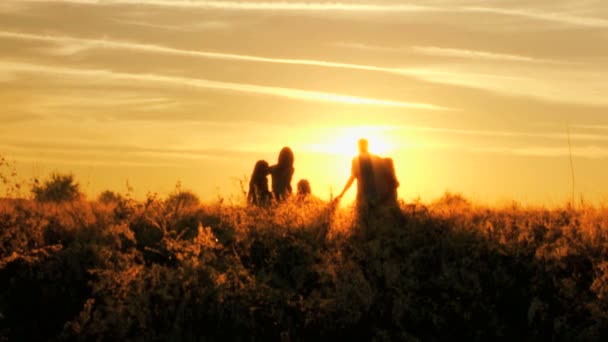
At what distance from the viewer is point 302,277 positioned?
1528 cm

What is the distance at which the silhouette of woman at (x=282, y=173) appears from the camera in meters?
22.2

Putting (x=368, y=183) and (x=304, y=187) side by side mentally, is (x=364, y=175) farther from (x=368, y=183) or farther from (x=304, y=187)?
(x=304, y=187)

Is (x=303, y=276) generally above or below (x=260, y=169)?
below

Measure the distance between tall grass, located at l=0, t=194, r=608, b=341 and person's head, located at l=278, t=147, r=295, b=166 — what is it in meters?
4.80

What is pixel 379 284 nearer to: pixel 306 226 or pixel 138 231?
pixel 306 226

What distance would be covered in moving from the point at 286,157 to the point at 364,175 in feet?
7.95

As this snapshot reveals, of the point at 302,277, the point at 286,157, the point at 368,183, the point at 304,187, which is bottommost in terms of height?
the point at 302,277

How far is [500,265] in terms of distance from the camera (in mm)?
15266

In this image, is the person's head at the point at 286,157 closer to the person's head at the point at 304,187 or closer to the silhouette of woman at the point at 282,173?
the silhouette of woman at the point at 282,173

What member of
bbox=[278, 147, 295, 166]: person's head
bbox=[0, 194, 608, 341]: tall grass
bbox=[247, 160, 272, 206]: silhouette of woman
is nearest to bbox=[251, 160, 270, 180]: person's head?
bbox=[247, 160, 272, 206]: silhouette of woman

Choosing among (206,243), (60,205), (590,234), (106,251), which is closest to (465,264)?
(590,234)

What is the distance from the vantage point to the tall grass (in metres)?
14.3

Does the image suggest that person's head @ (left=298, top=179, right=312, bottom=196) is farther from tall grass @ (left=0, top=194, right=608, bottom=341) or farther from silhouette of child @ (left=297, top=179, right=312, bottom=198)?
tall grass @ (left=0, top=194, right=608, bottom=341)

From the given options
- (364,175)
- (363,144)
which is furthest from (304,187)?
(364,175)
